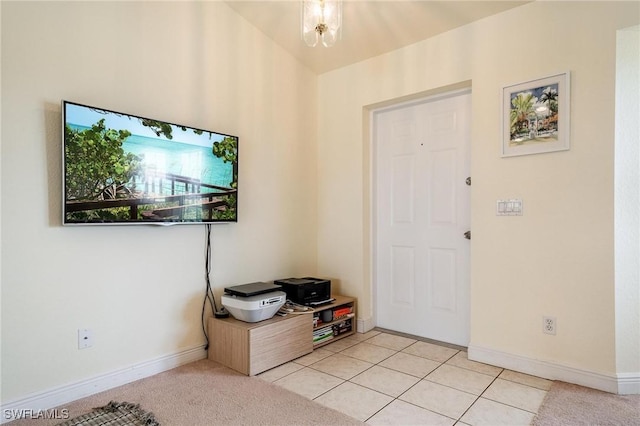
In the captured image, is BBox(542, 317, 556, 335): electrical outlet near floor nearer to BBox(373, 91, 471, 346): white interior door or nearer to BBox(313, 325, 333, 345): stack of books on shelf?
BBox(373, 91, 471, 346): white interior door

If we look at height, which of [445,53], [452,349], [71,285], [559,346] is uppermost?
[445,53]

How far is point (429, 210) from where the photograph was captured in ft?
9.95

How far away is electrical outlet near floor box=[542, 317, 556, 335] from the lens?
230 cm

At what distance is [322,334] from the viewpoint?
9.52 feet

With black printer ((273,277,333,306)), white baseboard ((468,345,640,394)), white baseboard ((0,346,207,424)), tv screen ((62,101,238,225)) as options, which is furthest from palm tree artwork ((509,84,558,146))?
white baseboard ((0,346,207,424))

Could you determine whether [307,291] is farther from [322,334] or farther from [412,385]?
[412,385]

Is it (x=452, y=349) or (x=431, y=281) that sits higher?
(x=431, y=281)

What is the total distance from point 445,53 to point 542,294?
6.03ft

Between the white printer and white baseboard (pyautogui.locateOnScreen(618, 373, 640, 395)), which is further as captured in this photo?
the white printer

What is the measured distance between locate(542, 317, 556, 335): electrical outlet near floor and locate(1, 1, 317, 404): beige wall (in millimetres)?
1981

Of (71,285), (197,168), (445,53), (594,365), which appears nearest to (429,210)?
(445,53)

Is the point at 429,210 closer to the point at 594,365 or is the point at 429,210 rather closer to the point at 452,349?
the point at 452,349

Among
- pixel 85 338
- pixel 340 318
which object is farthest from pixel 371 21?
pixel 85 338

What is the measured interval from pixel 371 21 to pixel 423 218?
1.60 meters
